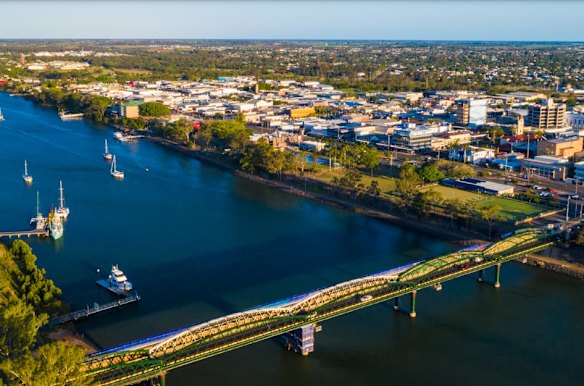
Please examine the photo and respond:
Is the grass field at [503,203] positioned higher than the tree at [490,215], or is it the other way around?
the tree at [490,215]

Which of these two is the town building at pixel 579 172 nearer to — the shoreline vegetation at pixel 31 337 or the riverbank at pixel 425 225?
the riverbank at pixel 425 225

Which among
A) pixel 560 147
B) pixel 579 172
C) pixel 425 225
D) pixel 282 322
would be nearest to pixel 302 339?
pixel 282 322

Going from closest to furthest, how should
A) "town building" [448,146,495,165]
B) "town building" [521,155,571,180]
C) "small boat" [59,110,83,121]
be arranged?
"town building" [521,155,571,180]
"town building" [448,146,495,165]
"small boat" [59,110,83,121]

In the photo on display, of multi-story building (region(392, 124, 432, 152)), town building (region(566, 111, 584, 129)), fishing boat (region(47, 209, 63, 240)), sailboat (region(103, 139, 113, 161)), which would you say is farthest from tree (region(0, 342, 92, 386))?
town building (region(566, 111, 584, 129))

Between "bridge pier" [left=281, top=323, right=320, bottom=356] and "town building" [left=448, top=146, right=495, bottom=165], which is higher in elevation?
"town building" [left=448, top=146, right=495, bottom=165]

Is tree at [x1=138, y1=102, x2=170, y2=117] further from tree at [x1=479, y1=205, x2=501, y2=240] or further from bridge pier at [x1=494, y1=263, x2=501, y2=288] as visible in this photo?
bridge pier at [x1=494, y1=263, x2=501, y2=288]

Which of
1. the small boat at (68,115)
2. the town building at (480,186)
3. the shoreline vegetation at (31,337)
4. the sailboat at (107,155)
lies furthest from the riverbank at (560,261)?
the small boat at (68,115)
